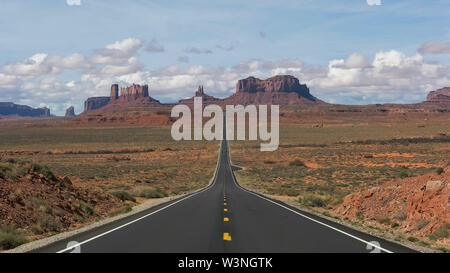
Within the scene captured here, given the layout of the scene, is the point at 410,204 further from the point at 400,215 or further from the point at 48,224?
the point at 48,224

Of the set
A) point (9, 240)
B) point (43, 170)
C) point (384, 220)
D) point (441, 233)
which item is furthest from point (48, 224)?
point (441, 233)

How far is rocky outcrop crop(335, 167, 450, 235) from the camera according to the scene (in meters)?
14.0

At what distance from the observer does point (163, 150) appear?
103 metres

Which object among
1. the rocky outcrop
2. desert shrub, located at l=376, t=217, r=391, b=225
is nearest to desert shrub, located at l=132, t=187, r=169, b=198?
the rocky outcrop

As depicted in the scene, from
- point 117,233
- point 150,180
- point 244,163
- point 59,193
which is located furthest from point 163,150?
point 117,233

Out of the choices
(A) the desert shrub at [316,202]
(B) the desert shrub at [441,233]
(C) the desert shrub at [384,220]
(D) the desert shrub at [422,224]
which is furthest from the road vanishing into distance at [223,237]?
(A) the desert shrub at [316,202]

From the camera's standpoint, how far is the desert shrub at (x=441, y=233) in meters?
12.2

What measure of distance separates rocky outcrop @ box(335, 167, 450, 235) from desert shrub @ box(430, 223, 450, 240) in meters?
0.38

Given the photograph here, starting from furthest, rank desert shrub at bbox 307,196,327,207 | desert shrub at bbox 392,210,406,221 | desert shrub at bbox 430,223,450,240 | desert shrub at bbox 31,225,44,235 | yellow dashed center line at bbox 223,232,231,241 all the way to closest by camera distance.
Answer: desert shrub at bbox 307,196,327,207, desert shrub at bbox 392,210,406,221, desert shrub at bbox 31,225,44,235, desert shrub at bbox 430,223,450,240, yellow dashed center line at bbox 223,232,231,241

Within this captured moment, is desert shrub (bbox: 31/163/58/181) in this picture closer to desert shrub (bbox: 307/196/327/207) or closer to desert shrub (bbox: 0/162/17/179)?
desert shrub (bbox: 0/162/17/179)

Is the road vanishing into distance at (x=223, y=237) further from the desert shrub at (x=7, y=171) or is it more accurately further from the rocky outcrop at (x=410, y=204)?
the desert shrub at (x=7, y=171)

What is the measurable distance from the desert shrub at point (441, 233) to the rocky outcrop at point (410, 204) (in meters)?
0.38
